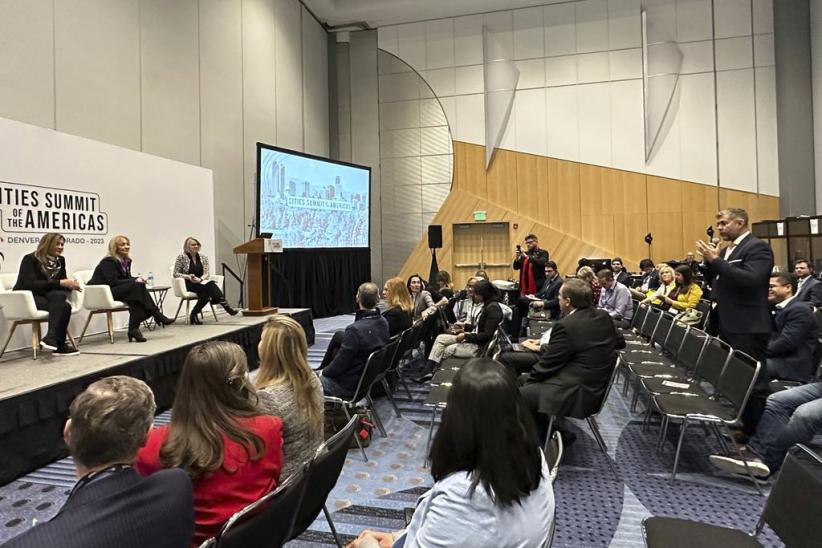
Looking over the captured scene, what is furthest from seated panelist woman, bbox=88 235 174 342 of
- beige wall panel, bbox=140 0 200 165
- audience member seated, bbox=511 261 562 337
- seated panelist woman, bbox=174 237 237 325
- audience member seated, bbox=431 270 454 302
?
audience member seated, bbox=511 261 562 337

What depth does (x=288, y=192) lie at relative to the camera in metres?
9.30

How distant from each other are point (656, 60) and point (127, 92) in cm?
1030

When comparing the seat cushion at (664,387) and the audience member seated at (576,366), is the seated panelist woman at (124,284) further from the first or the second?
the seat cushion at (664,387)

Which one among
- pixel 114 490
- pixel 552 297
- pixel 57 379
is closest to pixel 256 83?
pixel 552 297

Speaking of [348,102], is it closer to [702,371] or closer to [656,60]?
[656,60]

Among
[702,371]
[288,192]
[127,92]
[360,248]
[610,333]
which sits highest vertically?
[127,92]

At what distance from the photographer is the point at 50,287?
14.8 ft

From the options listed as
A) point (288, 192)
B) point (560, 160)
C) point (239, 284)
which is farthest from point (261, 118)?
point (560, 160)

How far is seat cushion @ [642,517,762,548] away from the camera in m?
1.54

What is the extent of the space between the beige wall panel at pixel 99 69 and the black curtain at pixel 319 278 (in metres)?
3.21

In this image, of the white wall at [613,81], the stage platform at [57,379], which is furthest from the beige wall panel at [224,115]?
the white wall at [613,81]

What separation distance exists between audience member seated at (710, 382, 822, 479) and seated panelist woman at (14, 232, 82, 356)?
5.02m

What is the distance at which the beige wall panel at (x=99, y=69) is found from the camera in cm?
579

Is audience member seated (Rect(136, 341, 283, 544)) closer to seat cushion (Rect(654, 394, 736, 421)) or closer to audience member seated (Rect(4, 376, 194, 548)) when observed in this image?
audience member seated (Rect(4, 376, 194, 548))
